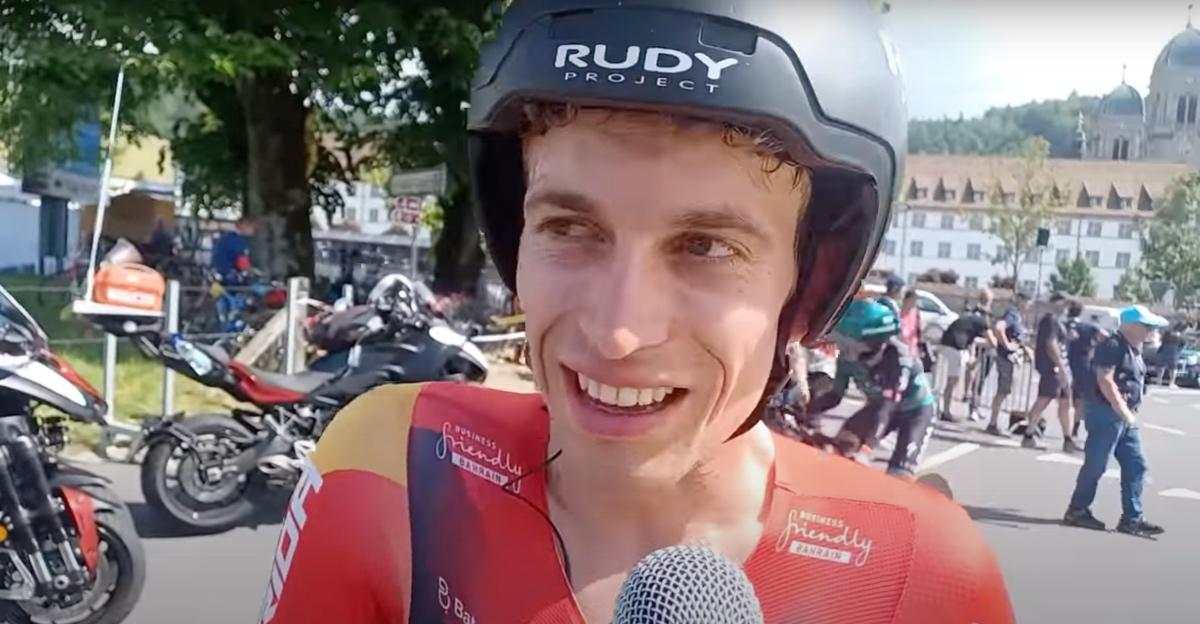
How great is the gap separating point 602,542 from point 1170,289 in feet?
13.2

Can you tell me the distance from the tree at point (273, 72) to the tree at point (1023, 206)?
2.81 m

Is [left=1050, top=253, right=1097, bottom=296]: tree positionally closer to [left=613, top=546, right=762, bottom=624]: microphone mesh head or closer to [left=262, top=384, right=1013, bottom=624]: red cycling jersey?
[left=262, top=384, right=1013, bottom=624]: red cycling jersey

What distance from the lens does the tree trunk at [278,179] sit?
297 inches

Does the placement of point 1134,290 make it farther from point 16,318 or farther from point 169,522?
point 16,318

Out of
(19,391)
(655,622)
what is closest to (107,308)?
(19,391)

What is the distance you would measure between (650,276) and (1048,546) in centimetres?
425

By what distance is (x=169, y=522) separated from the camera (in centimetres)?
436

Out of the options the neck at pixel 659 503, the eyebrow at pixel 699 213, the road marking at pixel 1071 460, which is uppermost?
the eyebrow at pixel 699 213

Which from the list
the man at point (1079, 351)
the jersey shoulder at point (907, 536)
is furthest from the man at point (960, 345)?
the jersey shoulder at point (907, 536)

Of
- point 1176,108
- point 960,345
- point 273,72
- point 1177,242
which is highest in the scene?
point 273,72

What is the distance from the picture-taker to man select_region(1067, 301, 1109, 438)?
468 cm

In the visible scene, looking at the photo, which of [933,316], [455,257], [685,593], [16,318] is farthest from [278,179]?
[685,593]

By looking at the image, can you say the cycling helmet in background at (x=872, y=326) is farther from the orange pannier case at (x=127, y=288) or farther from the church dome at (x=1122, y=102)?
the orange pannier case at (x=127, y=288)

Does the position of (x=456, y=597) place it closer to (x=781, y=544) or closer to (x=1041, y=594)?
(x=781, y=544)
